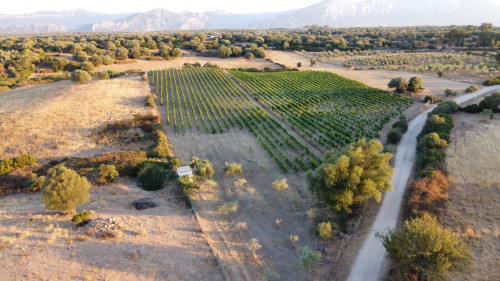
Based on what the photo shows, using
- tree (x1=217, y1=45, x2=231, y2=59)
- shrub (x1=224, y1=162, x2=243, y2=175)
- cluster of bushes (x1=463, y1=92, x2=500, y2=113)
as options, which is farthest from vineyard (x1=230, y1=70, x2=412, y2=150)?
tree (x1=217, y1=45, x2=231, y2=59)

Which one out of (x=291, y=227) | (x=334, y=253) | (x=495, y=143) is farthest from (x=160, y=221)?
(x=495, y=143)

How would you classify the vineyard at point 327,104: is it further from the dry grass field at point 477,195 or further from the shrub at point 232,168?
the shrub at point 232,168

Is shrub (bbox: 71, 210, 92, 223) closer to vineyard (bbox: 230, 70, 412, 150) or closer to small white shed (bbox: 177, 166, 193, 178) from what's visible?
small white shed (bbox: 177, 166, 193, 178)

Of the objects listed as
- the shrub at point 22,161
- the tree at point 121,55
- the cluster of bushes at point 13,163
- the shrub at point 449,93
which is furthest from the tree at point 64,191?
the tree at point 121,55

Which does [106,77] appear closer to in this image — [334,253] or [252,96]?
[252,96]

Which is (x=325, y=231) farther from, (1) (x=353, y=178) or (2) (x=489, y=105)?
(2) (x=489, y=105)

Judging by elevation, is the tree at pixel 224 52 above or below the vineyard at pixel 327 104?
above
